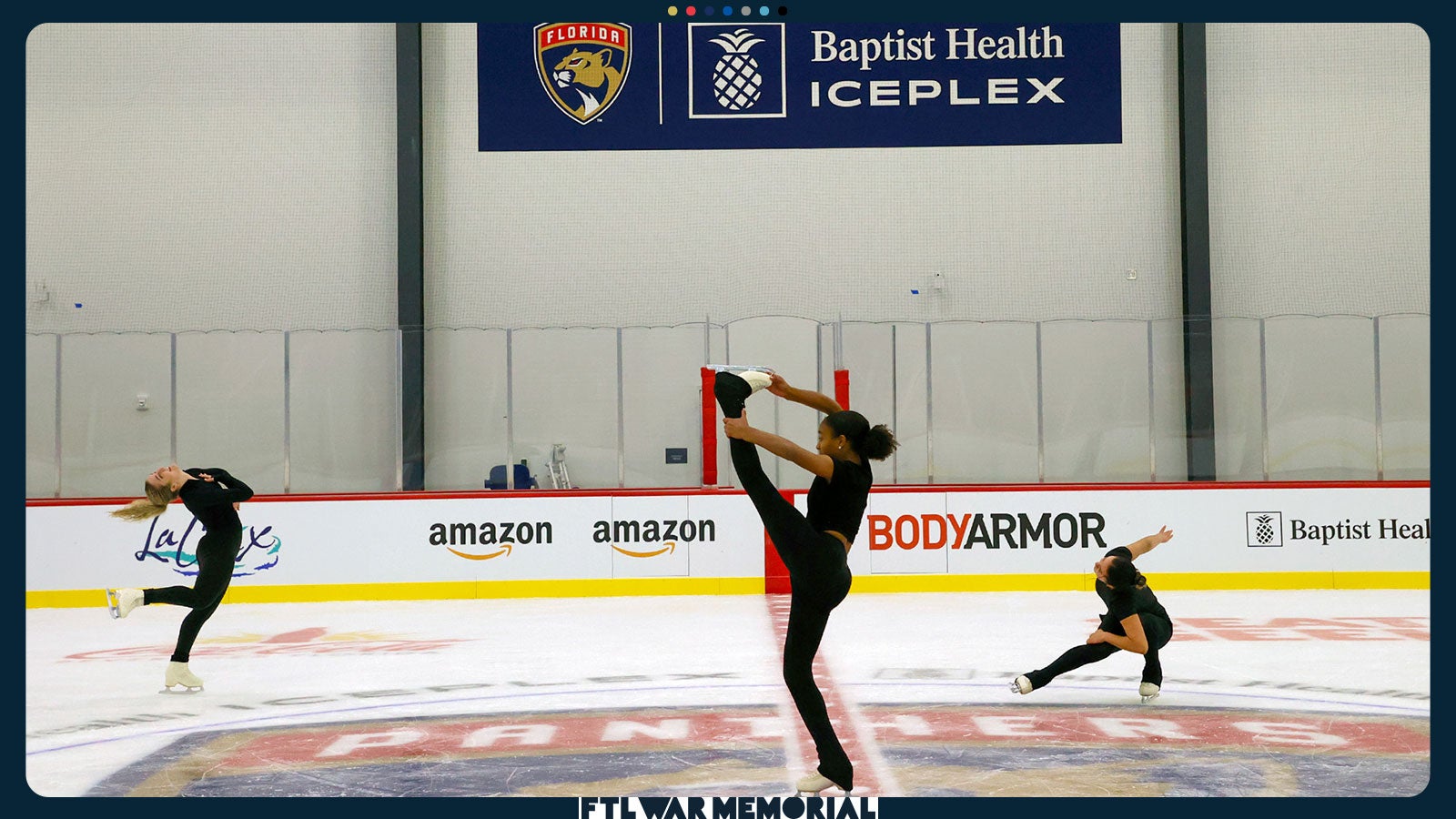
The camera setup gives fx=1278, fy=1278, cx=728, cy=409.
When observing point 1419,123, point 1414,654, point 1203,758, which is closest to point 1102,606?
point 1414,654

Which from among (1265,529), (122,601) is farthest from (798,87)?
(122,601)

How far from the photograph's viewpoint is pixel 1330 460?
13.9 meters

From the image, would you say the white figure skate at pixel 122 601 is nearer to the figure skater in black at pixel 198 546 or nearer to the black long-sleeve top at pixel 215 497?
the figure skater in black at pixel 198 546

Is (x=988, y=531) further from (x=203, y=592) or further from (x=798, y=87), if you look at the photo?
(x=203, y=592)

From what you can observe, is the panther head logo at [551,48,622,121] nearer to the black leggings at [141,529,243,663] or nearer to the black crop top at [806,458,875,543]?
the black leggings at [141,529,243,663]

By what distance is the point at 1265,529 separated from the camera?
13.5 m

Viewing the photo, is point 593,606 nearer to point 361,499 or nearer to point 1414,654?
point 361,499

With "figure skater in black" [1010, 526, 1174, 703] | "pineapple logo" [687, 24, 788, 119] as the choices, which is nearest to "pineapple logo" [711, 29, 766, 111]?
"pineapple logo" [687, 24, 788, 119]

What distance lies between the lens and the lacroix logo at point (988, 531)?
13.5 meters

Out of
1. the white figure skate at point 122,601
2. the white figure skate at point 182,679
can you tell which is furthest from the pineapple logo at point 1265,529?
the white figure skate at point 122,601

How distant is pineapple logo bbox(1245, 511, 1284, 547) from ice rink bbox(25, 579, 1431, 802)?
135 centimetres

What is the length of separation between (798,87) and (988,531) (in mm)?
6254

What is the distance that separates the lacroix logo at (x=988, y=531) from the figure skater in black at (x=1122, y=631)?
6.08 m

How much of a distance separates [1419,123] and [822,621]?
1472cm
